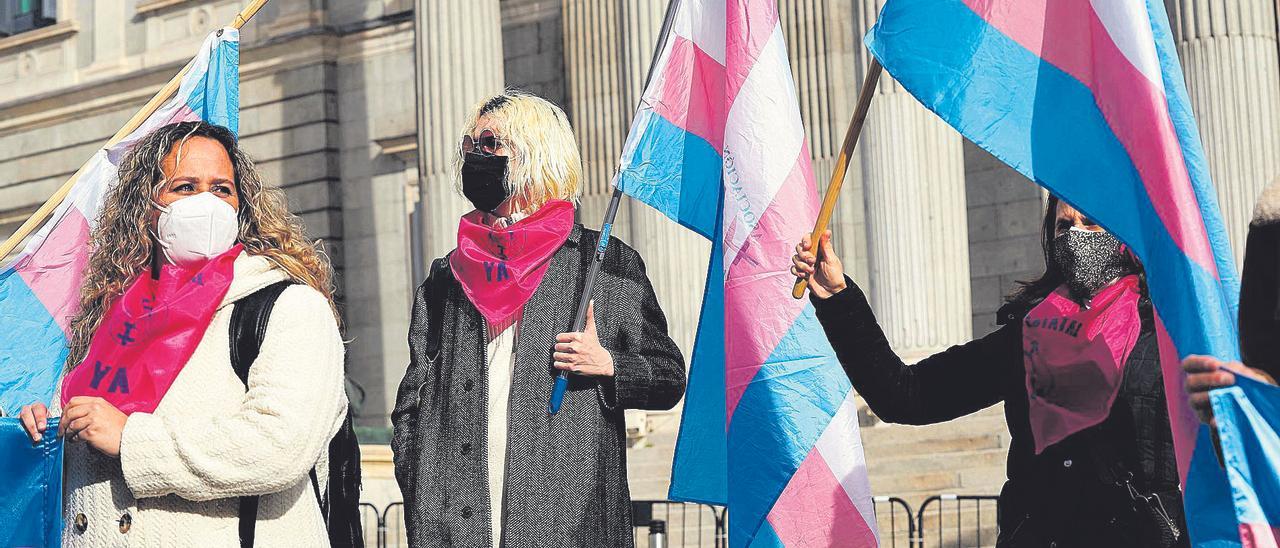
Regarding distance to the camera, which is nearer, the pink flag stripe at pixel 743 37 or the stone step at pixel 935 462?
the pink flag stripe at pixel 743 37

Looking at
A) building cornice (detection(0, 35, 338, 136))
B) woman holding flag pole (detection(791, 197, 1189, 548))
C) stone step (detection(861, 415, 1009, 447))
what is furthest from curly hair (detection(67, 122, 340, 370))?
building cornice (detection(0, 35, 338, 136))

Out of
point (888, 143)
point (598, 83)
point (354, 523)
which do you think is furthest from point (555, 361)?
point (598, 83)

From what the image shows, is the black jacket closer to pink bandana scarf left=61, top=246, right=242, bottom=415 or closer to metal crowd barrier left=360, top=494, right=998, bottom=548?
pink bandana scarf left=61, top=246, right=242, bottom=415

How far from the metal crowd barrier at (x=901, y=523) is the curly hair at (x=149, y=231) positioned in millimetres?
5463

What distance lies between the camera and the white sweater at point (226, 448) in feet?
12.9

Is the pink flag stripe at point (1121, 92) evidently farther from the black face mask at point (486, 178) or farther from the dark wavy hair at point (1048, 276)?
the black face mask at point (486, 178)

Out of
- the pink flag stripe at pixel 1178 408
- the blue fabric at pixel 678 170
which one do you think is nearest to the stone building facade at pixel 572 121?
the blue fabric at pixel 678 170

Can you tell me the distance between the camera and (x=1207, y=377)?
Result: 11.2 ft

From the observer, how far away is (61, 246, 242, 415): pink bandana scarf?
411 centimetres

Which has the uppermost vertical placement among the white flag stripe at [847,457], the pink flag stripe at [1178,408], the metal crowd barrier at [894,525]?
the pink flag stripe at [1178,408]

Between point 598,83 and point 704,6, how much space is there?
15034mm

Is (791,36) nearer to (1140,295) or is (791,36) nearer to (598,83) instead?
(598,83)

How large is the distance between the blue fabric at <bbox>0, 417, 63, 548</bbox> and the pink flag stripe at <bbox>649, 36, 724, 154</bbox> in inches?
93.0

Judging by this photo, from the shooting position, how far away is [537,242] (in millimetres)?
5156
